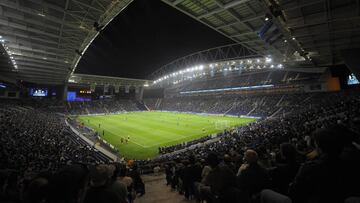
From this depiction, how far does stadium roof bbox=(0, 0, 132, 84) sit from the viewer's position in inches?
576

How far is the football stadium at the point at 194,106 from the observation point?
2395 mm

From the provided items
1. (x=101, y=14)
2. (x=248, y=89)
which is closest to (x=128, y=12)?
(x=101, y=14)

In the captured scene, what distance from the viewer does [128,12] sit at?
27953 millimetres

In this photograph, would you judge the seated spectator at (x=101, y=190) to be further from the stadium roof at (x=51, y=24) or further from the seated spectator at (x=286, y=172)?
the stadium roof at (x=51, y=24)

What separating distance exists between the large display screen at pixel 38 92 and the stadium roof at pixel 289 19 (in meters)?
70.1

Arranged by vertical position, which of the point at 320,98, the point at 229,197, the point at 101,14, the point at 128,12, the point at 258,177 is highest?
the point at 128,12

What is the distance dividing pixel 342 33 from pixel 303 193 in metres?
18.4

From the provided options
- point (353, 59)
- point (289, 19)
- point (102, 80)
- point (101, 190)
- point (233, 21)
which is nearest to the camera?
point (101, 190)

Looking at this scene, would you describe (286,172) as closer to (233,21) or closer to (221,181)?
(221,181)

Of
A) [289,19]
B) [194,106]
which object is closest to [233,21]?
[289,19]

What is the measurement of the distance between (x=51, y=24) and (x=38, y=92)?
5834 cm

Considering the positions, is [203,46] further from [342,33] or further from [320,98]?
[342,33]

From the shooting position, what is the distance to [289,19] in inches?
512

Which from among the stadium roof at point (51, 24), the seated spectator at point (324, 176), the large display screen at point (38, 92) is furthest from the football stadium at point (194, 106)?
the large display screen at point (38, 92)
